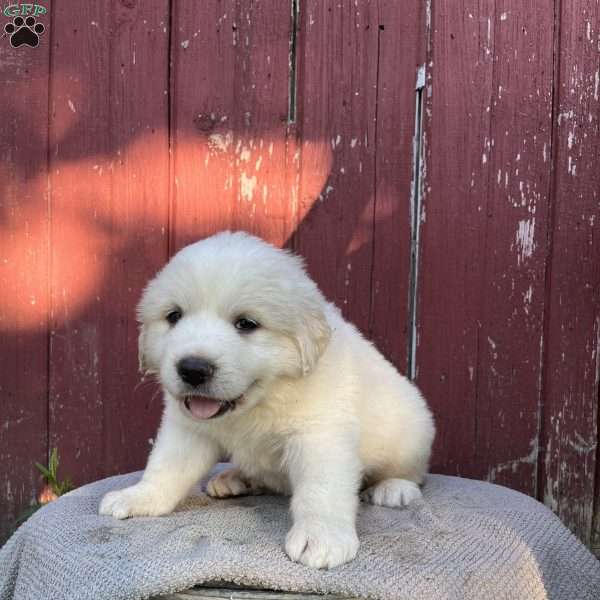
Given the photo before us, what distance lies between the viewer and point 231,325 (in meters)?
2.23

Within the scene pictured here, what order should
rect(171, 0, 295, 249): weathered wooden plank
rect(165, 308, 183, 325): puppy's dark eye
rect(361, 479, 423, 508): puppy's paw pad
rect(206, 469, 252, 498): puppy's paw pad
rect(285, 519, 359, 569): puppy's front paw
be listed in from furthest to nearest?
rect(171, 0, 295, 249): weathered wooden plank, rect(206, 469, 252, 498): puppy's paw pad, rect(361, 479, 423, 508): puppy's paw pad, rect(165, 308, 183, 325): puppy's dark eye, rect(285, 519, 359, 569): puppy's front paw

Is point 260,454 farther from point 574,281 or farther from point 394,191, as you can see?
point 574,281

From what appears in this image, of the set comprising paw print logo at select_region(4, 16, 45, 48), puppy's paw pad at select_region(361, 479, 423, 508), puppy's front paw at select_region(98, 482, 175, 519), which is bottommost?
puppy's paw pad at select_region(361, 479, 423, 508)

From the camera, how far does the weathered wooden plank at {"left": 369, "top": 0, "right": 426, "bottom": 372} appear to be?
11.4 feet

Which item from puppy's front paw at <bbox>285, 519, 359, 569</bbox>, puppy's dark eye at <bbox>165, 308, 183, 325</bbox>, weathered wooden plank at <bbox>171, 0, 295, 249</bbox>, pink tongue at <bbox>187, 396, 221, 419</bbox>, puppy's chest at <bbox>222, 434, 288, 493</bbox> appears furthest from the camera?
weathered wooden plank at <bbox>171, 0, 295, 249</bbox>

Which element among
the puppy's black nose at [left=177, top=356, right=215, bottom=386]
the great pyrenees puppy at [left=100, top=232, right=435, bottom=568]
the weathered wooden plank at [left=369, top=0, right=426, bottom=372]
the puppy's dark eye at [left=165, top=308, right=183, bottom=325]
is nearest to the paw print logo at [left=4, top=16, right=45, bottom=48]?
the weathered wooden plank at [left=369, top=0, right=426, bottom=372]

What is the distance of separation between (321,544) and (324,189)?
1923mm

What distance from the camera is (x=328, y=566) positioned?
74.5 inches

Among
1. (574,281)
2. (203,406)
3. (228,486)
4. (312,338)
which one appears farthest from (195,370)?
(574,281)

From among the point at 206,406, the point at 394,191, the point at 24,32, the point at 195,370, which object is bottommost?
the point at 206,406

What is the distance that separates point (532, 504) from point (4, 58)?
9.53 ft

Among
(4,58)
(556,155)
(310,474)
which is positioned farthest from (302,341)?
(4,58)

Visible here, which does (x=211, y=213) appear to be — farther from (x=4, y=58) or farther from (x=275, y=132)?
(x=4, y=58)

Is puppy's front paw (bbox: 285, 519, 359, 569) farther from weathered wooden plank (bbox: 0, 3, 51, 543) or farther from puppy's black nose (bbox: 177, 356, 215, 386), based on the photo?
weathered wooden plank (bbox: 0, 3, 51, 543)
